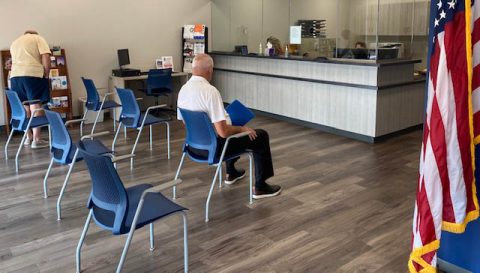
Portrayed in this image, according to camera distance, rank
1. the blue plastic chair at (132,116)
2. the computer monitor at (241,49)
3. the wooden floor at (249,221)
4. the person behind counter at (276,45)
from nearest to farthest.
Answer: the wooden floor at (249,221) → the blue plastic chair at (132,116) → the person behind counter at (276,45) → the computer monitor at (241,49)

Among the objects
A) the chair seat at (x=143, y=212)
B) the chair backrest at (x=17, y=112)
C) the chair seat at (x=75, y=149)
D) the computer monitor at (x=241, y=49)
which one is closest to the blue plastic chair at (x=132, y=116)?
the chair backrest at (x=17, y=112)

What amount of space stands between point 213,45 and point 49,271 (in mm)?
7092

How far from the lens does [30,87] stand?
6.23m

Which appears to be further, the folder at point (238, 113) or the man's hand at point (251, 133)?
the folder at point (238, 113)

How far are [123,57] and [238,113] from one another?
4628mm

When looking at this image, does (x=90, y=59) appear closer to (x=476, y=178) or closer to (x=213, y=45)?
(x=213, y=45)

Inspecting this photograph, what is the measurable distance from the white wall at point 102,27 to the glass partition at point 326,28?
0.67 metres

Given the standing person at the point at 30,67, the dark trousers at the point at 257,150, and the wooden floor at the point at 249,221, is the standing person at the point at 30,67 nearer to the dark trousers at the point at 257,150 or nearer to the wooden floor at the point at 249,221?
the wooden floor at the point at 249,221

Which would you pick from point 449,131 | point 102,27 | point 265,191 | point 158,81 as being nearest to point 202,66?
point 265,191

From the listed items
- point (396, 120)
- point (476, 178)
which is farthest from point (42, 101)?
point (476, 178)

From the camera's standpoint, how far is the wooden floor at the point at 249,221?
10.3 feet

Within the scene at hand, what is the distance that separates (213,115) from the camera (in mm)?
3742

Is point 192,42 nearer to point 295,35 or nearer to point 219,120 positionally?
point 295,35

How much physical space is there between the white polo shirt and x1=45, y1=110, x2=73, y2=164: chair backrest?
3.37 ft
